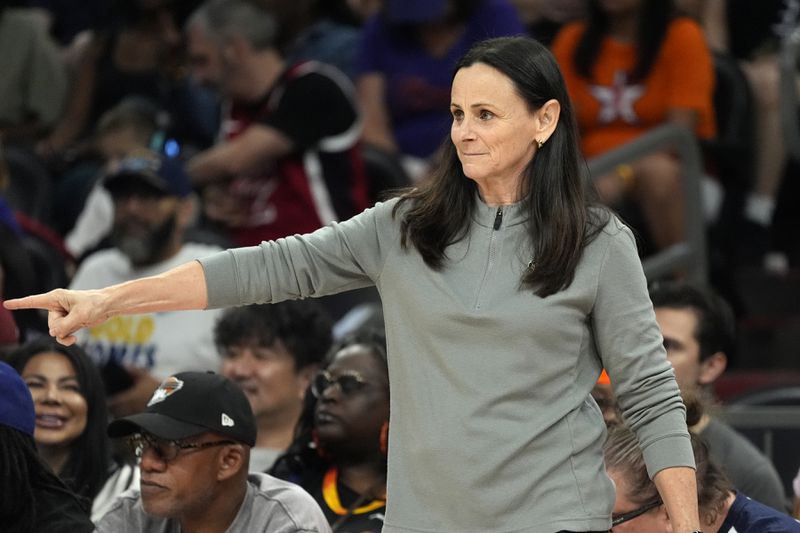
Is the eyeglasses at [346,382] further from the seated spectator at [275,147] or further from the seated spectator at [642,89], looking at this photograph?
the seated spectator at [642,89]

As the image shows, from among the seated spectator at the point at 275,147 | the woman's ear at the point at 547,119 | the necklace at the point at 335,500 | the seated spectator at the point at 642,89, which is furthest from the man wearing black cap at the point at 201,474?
the seated spectator at the point at 642,89

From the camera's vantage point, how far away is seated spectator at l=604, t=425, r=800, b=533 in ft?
12.0

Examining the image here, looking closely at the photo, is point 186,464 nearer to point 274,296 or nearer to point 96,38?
point 274,296

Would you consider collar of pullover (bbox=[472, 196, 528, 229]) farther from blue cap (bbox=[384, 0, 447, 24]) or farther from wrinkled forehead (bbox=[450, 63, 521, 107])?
blue cap (bbox=[384, 0, 447, 24])

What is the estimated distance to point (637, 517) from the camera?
3.66 meters

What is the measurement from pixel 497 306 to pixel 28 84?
21.3 feet

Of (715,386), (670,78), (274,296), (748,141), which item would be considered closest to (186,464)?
(274,296)

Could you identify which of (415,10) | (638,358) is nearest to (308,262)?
(638,358)

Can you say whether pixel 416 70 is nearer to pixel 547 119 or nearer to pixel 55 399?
pixel 55 399

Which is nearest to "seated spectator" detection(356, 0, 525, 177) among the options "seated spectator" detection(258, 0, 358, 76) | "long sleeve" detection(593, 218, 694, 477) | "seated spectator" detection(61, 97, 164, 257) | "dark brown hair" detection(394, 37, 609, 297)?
"seated spectator" detection(258, 0, 358, 76)

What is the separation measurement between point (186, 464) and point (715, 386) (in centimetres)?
310

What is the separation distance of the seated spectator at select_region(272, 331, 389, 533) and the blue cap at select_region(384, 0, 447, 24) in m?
2.63

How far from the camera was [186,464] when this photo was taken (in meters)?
3.99

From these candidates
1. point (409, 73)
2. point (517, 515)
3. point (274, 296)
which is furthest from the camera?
point (409, 73)
